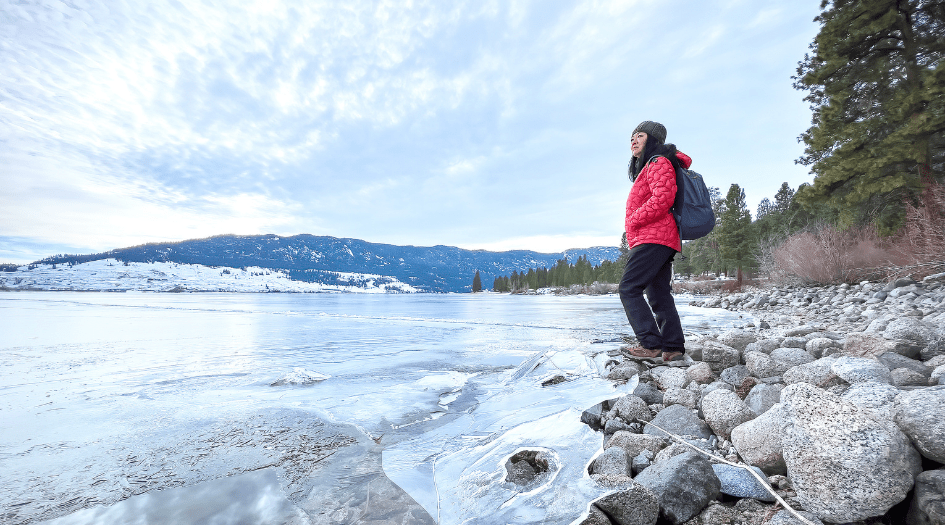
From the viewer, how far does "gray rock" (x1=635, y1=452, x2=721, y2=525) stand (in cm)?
135

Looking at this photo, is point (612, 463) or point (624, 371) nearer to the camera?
point (612, 463)

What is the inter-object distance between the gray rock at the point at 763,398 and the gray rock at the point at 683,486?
0.89 metres

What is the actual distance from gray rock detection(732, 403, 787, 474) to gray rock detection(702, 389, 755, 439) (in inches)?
7.2

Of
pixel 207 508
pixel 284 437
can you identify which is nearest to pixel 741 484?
pixel 207 508

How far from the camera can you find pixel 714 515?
1306 mm

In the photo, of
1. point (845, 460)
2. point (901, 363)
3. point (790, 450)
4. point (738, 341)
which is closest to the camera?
point (845, 460)

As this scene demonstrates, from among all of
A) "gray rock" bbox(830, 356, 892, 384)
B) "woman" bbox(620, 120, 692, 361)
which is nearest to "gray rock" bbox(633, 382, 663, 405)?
"woman" bbox(620, 120, 692, 361)

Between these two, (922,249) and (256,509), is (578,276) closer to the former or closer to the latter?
(922,249)

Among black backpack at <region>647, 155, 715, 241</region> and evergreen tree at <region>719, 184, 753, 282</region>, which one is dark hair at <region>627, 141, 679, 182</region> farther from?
evergreen tree at <region>719, 184, 753, 282</region>

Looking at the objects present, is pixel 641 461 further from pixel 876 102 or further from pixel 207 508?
pixel 876 102

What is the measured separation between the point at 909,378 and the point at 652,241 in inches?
68.4

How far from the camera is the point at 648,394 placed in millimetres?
2787

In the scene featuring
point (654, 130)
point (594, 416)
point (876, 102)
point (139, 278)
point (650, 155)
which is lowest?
point (594, 416)

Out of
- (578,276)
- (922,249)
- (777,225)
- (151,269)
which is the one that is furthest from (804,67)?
(151,269)
